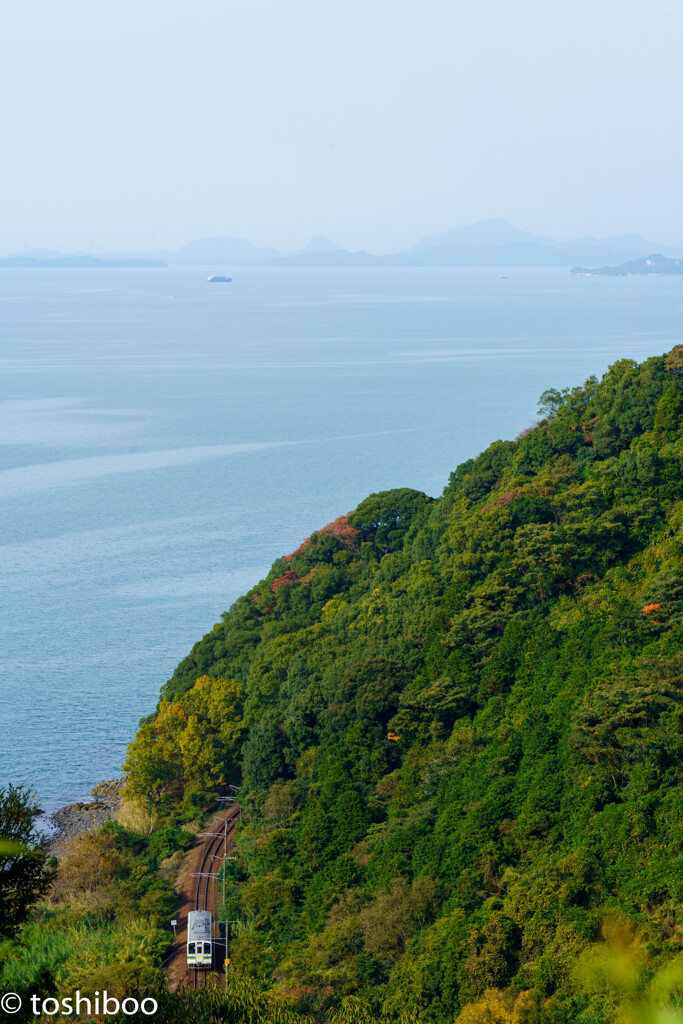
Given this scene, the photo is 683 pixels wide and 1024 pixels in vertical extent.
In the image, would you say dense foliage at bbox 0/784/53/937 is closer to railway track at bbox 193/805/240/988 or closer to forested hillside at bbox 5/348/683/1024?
forested hillside at bbox 5/348/683/1024

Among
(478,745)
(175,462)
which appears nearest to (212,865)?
(478,745)

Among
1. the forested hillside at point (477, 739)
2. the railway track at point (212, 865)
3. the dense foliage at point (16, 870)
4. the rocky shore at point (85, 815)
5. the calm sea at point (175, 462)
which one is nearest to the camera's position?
the dense foliage at point (16, 870)

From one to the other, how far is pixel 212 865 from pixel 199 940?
478cm

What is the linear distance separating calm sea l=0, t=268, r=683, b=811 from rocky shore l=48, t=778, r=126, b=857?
0.67m

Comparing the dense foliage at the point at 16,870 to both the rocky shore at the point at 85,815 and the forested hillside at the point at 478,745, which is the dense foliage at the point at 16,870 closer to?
the forested hillside at the point at 478,745

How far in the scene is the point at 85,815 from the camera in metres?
34.9

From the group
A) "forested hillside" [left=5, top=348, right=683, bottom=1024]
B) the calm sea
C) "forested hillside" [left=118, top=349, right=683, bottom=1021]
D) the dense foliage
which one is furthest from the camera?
the calm sea

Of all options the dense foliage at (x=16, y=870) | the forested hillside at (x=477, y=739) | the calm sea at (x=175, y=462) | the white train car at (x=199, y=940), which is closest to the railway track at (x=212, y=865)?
the white train car at (x=199, y=940)

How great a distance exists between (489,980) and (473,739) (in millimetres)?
7949

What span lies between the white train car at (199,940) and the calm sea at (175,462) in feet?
41.5

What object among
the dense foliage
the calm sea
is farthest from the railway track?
the dense foliage

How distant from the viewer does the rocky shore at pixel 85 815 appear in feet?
109

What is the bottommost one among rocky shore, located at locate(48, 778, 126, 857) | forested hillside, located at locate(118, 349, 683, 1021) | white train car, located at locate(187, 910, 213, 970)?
rocky shore, located at locate(48, 778, 126, 857)

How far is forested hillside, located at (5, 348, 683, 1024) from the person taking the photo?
61.3 ft
